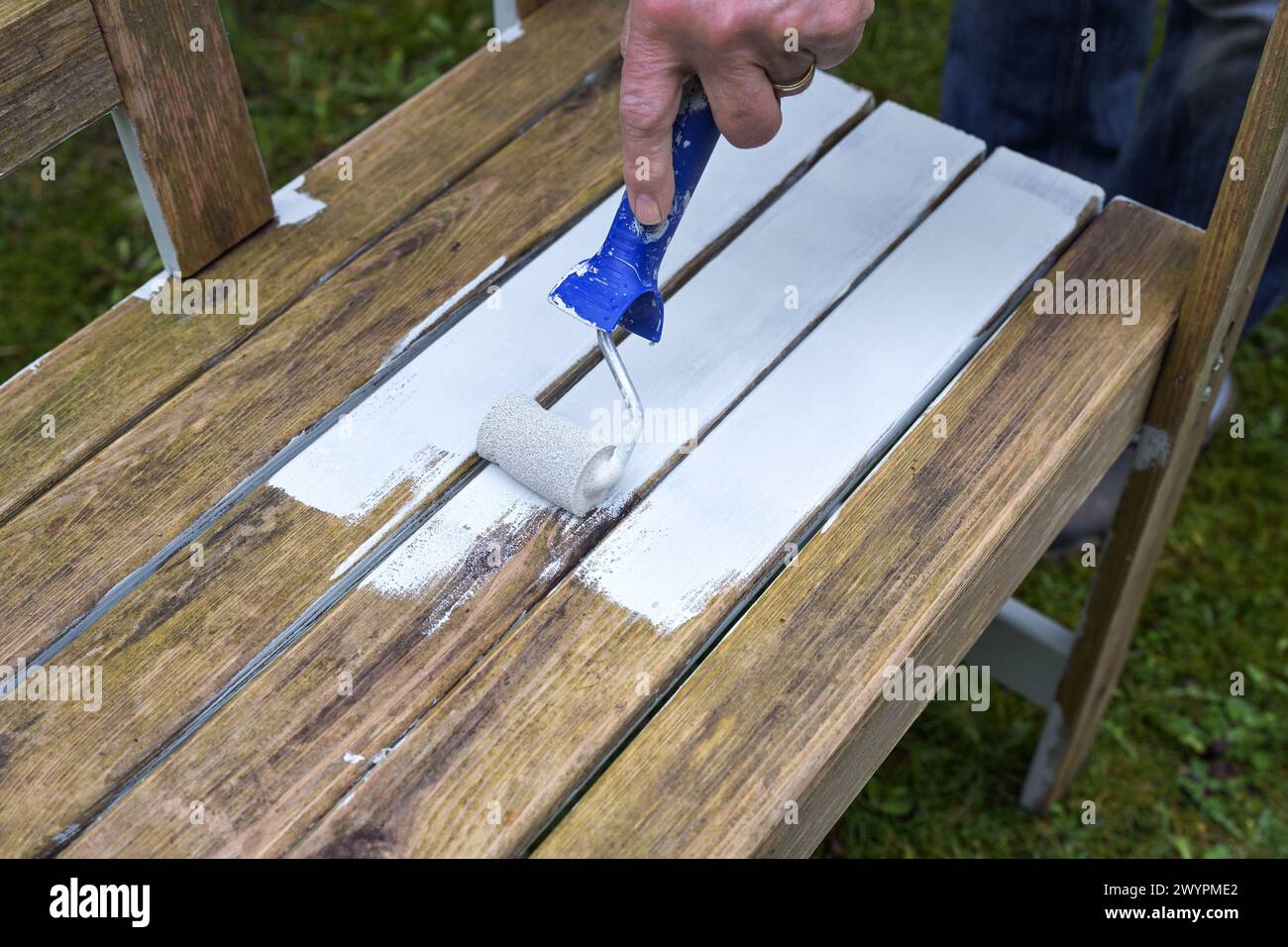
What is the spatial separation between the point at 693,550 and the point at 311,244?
1.94 ft

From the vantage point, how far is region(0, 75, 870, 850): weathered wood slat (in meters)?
1.05

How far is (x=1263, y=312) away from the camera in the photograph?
189cm

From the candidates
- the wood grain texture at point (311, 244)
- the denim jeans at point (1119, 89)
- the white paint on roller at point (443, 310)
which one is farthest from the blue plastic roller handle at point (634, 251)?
the denim jeans at point (1119, 89)

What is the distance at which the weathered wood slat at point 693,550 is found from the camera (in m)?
0.99

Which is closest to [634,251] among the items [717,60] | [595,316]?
[595,316]

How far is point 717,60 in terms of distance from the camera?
107 centimetres

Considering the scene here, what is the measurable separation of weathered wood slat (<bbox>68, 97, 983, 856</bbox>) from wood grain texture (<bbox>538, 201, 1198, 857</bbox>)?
0.17 m

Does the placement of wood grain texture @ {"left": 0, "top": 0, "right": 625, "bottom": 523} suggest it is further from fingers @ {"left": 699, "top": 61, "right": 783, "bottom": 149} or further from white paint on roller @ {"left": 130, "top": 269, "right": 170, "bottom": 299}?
fingers @ {"left": 699, "top": 61, "right": 783, "bottom": 149}

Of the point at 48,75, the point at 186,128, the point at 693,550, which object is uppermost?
the point at 48,75

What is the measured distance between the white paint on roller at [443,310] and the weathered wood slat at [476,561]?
0.04 m

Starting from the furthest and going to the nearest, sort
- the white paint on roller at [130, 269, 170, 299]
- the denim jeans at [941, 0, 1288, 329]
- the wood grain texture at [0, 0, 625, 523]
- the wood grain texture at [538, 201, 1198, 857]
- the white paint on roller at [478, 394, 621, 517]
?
the denim jeans at [941, 0, 1288, 329], the white paint on roller at [130, 269, 170, 299], the wood grain texture at [0, 0, 625, 523], the white paint on roller at [478, 394, 621, 517], the wood grain texture at [538, 201, 1198, 857]

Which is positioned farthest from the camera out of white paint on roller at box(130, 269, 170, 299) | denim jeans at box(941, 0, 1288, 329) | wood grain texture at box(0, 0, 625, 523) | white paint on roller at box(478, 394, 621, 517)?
denim jeans at box(941, 0, 1288, 329)

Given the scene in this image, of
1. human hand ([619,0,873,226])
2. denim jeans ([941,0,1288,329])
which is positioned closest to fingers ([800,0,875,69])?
human hand ([619,0,873,226])

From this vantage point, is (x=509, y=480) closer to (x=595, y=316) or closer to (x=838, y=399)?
(x=595, y=316)
